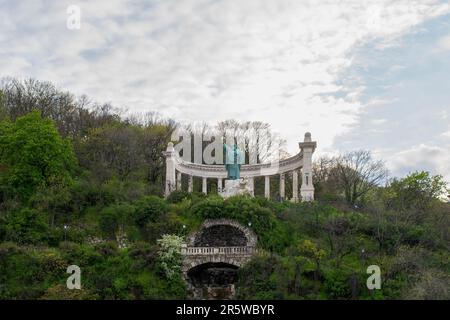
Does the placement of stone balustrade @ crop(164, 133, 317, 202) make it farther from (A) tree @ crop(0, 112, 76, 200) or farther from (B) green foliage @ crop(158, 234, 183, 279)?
(B) green foliage @ crop(158, 234, 183, 279)

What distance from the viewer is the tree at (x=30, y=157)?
38.6m

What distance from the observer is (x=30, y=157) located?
127 feet

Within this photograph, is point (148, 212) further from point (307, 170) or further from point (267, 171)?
point (267, 171)

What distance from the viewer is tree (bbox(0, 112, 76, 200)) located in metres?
38.6

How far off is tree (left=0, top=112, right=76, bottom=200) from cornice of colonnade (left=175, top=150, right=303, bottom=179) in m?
13.1

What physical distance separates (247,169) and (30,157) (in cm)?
2163

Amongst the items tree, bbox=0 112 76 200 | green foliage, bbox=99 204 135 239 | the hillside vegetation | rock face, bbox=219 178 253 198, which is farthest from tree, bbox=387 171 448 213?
tree, bbox=0 112 76 200

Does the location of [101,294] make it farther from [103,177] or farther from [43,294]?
[103,177]

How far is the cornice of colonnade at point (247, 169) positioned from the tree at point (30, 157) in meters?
13.1

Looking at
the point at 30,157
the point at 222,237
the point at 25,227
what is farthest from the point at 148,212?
the point at 30,157

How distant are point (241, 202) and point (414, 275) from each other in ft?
44.2

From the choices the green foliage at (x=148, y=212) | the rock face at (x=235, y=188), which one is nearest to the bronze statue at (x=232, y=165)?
the rock face at (x=235, y=188)

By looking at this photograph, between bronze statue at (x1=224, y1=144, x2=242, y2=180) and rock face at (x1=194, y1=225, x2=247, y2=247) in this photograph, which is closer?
rock face at (x1=194, y1=225, x2=247, y2=247)

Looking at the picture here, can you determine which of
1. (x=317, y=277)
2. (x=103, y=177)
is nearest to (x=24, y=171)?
(x=103, y=177)
